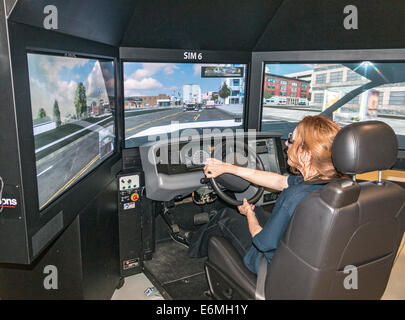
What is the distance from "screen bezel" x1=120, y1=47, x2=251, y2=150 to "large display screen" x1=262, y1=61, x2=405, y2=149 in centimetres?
17

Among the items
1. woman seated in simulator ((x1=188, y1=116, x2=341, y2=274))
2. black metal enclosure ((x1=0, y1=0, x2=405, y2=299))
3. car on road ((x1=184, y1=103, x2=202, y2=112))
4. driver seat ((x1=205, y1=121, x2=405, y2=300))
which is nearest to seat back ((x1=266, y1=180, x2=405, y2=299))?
driver seat ((x1=205, y1=121, x2=405, y2=300))

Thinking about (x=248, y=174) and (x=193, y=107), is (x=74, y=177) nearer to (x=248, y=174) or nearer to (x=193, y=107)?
(x=248, y=174)

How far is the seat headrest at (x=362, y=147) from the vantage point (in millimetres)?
1236

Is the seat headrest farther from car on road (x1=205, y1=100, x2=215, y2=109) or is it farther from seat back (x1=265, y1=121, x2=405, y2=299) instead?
car on road (x1=205, y1=100, x2=215, y2=109)

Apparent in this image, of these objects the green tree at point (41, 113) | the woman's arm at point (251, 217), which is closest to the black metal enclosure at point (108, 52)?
the green tree at point (41, 113)

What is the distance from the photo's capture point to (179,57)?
2.74 m

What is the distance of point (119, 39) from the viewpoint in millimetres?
2418

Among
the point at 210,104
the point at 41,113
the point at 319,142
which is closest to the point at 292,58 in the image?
the point at 210,104

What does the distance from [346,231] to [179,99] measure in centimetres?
187

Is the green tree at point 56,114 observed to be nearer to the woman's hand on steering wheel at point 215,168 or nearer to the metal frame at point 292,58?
the woman's hand on steering wheel at point 215,168

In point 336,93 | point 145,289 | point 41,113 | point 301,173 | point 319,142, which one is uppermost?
point 336,93

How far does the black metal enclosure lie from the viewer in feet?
4.08
